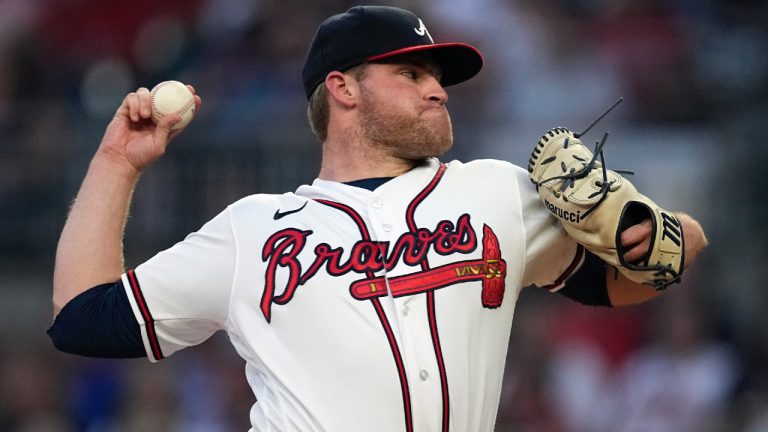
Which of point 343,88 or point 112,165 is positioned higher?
point 343,88

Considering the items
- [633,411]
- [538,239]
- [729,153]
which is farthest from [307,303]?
[729,153]

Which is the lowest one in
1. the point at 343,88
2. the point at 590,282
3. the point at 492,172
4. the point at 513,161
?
the point at 513,161

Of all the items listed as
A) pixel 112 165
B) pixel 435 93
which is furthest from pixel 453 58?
pixel 112 165

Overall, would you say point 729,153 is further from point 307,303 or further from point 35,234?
point 307,303

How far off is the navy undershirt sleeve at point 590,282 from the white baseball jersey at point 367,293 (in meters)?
0.06

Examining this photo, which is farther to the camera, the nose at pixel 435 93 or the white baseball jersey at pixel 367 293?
the nose at pixel 435 93

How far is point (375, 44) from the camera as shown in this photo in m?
3.24

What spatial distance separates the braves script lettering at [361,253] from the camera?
293 cm

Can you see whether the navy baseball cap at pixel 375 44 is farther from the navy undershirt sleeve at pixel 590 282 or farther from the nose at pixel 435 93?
the navy undershirt sleeve at pixel 590 282

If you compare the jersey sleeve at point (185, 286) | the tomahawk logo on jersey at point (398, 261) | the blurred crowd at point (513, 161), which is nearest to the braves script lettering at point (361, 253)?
the tomahawk logo on jersey at point (398, 261)

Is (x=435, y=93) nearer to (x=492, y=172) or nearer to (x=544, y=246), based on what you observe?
(x=492, y=172)

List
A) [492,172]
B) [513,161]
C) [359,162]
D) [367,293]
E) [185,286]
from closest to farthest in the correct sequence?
[367,293] < [185,286] < [492,172] < [359,162] < [513,161]

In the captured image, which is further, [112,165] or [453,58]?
[453,58]

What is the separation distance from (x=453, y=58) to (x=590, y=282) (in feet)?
2.29
